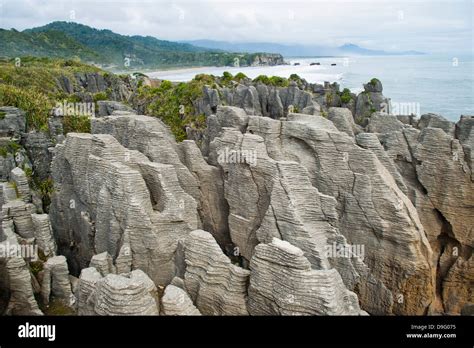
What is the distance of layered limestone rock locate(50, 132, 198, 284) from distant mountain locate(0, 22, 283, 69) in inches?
4398

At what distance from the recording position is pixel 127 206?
15.2 metres

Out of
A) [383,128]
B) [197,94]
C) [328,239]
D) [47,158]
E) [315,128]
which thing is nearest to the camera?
[328,239]

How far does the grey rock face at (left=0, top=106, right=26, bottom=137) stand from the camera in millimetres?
28750

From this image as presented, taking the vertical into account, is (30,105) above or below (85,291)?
above

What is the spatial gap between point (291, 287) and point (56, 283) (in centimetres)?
937

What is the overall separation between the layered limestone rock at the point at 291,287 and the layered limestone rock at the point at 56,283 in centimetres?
740

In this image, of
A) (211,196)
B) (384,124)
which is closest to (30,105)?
(211,196)

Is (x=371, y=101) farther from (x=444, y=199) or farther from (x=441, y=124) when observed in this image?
(x=444, y=199)

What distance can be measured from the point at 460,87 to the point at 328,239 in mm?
63228

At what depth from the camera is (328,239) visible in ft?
50.1

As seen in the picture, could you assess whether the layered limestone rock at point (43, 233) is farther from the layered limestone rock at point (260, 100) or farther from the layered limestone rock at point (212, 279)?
the layered limestone rock at point (260, 100)
